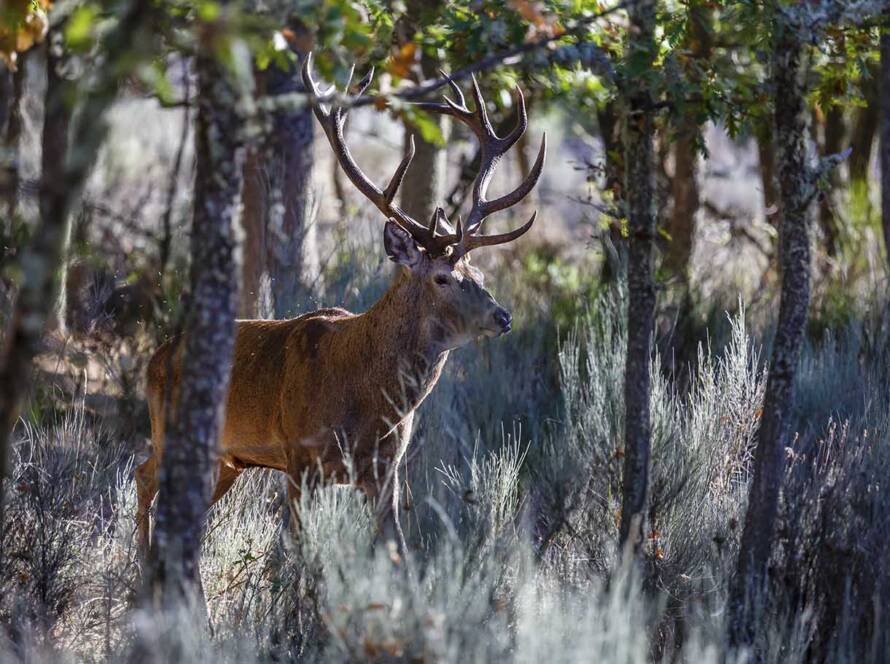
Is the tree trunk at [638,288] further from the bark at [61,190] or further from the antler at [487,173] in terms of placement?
the bark at [61,190]

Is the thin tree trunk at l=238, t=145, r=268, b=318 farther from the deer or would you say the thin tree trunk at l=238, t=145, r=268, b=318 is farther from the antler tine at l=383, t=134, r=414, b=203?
the antler tine at l=383, t=134, r=414, b=203

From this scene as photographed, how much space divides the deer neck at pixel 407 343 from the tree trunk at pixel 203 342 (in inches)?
81.0

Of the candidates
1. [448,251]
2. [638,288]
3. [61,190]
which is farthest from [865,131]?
[61,190]

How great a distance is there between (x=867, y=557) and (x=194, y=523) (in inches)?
110

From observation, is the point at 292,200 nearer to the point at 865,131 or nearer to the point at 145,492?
the point at 145,492

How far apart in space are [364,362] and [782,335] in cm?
213

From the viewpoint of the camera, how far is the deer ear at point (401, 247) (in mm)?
6160

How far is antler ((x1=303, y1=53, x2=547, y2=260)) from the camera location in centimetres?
618

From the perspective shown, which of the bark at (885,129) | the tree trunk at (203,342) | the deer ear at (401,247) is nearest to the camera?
the tree trunk at (203,342)

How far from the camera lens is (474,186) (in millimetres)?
6492

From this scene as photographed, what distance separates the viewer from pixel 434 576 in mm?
5180

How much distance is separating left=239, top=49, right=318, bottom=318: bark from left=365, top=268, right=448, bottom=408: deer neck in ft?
9.14

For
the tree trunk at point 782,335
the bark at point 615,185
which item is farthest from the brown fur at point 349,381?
the tree trunk at point 782,335

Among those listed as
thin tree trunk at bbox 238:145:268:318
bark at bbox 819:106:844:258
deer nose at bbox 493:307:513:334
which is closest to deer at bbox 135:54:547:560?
deer nose at bbox 493:307:513:334
